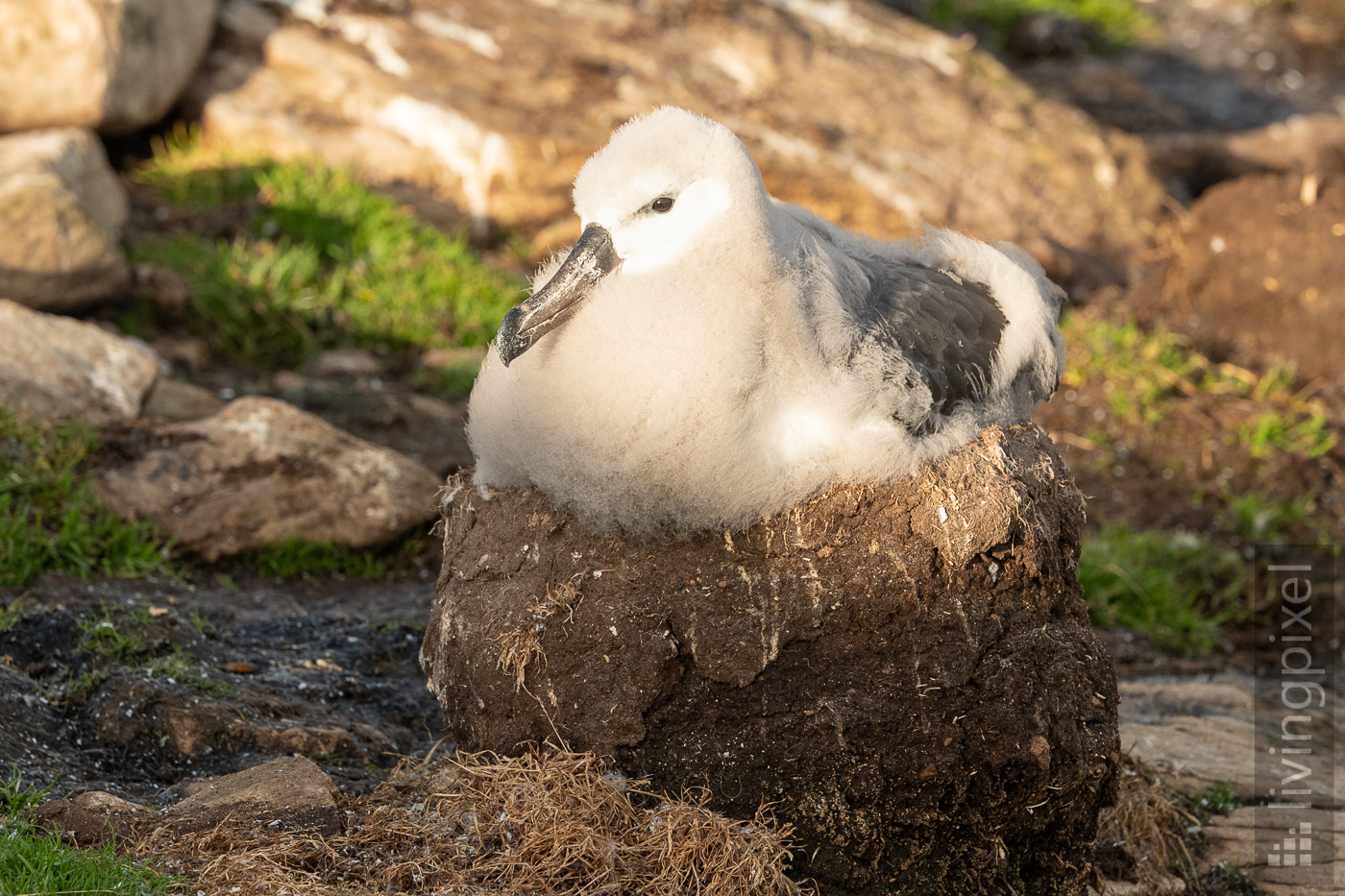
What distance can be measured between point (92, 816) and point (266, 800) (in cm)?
38

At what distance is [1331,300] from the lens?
6.93m

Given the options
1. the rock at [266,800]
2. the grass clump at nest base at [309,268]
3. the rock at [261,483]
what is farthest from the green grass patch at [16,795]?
the grass clump at nest base at [309,268]

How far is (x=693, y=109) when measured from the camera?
810 centimetres

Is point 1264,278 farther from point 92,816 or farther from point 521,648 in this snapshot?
point 92,816

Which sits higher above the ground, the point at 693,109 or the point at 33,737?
the point at 693,109

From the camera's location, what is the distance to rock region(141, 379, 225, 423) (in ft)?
17.0

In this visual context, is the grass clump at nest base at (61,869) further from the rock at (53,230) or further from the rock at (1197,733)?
the rock at (53,230)

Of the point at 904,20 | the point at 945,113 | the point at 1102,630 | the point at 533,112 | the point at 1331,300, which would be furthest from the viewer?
the point at 904,20

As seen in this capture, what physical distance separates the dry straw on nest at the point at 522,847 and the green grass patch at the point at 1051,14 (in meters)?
11.8

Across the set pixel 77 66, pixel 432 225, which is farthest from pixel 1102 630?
pixel 77 66

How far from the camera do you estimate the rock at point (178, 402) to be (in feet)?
17.0

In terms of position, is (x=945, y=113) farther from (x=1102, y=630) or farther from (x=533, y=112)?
(x=1102, y=630)

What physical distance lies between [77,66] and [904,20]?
6.34 meters

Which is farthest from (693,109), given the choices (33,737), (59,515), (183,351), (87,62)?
(33,737)
